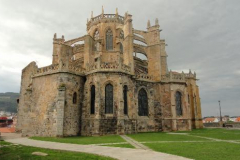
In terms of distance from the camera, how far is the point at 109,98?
71.0ft

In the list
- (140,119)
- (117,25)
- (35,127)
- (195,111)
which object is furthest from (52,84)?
(195,111)

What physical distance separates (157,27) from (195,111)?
53.8 feet

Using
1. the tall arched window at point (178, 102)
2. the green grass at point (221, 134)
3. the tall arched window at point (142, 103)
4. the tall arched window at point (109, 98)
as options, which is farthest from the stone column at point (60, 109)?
the tall arched window at point (178, 102)

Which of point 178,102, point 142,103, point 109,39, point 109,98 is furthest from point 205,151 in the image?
point 109,39

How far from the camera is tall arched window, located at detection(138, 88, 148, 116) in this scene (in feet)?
84.0

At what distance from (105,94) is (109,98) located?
649mm

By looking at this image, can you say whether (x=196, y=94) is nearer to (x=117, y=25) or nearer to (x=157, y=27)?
(x=157, y=27)

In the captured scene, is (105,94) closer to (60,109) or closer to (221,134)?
(60,109)

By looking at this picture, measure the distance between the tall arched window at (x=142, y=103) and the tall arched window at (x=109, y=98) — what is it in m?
5.48

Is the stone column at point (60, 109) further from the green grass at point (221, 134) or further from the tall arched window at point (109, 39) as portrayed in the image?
the green grass at point (221, 134)

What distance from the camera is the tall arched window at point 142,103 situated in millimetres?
25605

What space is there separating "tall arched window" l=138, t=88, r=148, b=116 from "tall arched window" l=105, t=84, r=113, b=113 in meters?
5.48

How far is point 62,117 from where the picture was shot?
790 inches

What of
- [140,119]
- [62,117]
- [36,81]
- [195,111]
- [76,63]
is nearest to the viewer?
[62,117]
